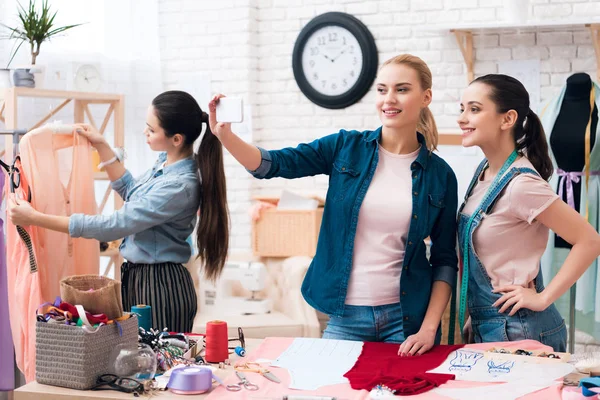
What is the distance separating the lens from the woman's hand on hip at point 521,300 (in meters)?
2.11

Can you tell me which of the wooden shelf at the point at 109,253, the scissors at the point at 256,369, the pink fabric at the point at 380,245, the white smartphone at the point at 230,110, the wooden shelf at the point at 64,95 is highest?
the wooden shelf at the point at 64,95

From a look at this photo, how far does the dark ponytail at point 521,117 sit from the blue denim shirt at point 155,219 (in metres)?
1.05

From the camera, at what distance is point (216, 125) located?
2.09 m

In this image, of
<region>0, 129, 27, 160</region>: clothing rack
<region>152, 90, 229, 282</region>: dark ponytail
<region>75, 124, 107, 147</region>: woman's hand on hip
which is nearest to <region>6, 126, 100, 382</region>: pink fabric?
<region>75, 124, 107, 147</region>: woman's hand on hip

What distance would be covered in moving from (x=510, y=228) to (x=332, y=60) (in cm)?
293

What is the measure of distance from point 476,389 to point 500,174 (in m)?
0.67

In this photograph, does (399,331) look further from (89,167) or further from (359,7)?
(359,7)

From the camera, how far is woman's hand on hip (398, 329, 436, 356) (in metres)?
2.07

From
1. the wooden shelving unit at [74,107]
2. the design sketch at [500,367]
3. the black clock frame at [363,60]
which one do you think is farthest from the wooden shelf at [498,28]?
the design sketch at [500,367]

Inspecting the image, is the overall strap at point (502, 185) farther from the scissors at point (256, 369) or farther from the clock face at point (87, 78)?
the clock face at point (87, 78)

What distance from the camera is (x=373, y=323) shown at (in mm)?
2180

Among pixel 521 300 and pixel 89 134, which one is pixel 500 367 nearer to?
pixel 521 300

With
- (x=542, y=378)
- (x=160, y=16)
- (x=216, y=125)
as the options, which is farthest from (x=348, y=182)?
(x=160, y=16)

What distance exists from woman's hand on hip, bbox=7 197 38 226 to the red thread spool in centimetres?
90
